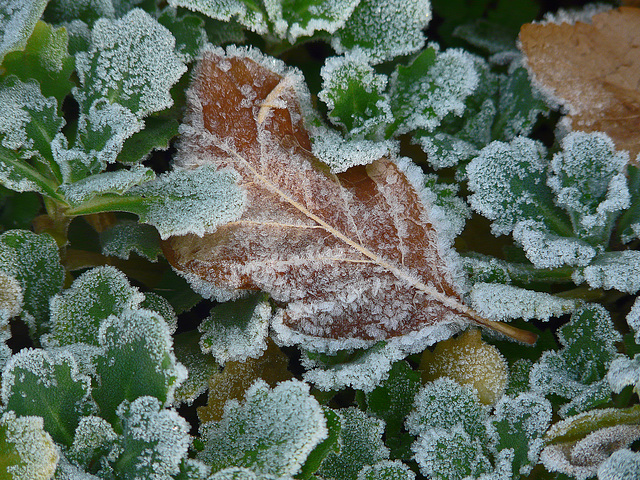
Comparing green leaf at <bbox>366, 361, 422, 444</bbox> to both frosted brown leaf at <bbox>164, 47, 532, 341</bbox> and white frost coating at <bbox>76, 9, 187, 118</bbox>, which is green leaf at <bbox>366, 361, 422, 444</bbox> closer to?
frosted brown leaf at <bbox>164, 47, 532, 341</bbox>

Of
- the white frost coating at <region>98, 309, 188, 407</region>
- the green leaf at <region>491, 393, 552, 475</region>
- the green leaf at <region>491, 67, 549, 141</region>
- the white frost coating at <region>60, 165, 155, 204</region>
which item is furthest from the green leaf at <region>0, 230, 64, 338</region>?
the green leaf at <region>491, 67, 549, 141</region>

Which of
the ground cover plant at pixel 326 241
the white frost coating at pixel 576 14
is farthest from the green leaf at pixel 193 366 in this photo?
the white frost coating at pixel 576 14

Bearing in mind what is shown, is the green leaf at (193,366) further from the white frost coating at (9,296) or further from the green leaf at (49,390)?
the white frost coating at (9,296)

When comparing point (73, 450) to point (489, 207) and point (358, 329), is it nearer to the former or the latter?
point (358, 329)

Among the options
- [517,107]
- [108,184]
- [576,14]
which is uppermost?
[576,14]

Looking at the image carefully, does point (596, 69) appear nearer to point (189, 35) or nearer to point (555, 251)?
point (555, 251)

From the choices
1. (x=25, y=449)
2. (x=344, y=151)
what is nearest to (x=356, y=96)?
(x=344, y=151)
